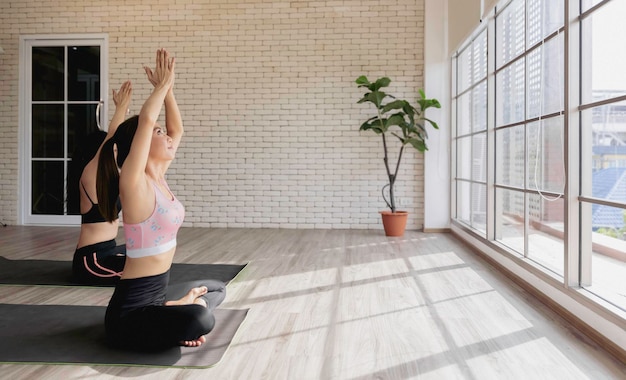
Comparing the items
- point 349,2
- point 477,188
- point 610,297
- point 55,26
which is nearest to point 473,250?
point 477,188

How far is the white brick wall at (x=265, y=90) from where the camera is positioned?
6.56m

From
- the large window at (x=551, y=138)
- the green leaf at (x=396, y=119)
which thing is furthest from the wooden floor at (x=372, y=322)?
the green leaf at (x=396, y=119)

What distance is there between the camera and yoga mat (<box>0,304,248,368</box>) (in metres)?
2.09

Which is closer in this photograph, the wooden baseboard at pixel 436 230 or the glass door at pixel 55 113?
the wooden baseboard at pixel 436 230

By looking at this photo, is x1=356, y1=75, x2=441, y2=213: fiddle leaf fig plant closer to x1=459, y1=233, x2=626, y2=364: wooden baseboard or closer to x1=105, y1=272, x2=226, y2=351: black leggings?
x1=459, y1=233, x2=626, y2=364: wooden baseboard

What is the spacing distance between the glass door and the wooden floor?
7.29ft

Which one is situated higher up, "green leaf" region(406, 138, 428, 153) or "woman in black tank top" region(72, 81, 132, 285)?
"green leaf" region(406, 138, 428, 153)

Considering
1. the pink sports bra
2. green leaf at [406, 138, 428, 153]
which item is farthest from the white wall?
the pink sports bra

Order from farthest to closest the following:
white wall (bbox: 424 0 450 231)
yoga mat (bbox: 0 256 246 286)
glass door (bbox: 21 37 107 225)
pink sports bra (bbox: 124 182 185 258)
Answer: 1. glass door (bbox: 21 37 107 225)
2. white wall (bbox: 424 0 450 231)
3. yoga mat (bbox: 0 256 246 286)
4. pink sports bra (bbox: 124 182 185 258)

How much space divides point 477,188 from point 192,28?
430 cm

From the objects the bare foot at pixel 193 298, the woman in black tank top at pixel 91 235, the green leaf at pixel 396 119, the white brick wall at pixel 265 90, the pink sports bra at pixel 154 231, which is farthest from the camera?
the white brick wall at pixel 265 90

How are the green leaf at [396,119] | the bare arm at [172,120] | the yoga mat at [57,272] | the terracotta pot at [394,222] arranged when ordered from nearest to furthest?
the bare arm at [172,120], the yoga mat at [57,272], the green leaf at [396,119], the terracotta pot at [394,222]

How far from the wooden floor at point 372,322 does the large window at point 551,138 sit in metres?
0.40

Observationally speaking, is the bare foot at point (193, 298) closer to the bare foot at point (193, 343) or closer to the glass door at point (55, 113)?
the bare foot at point (193, 343)
